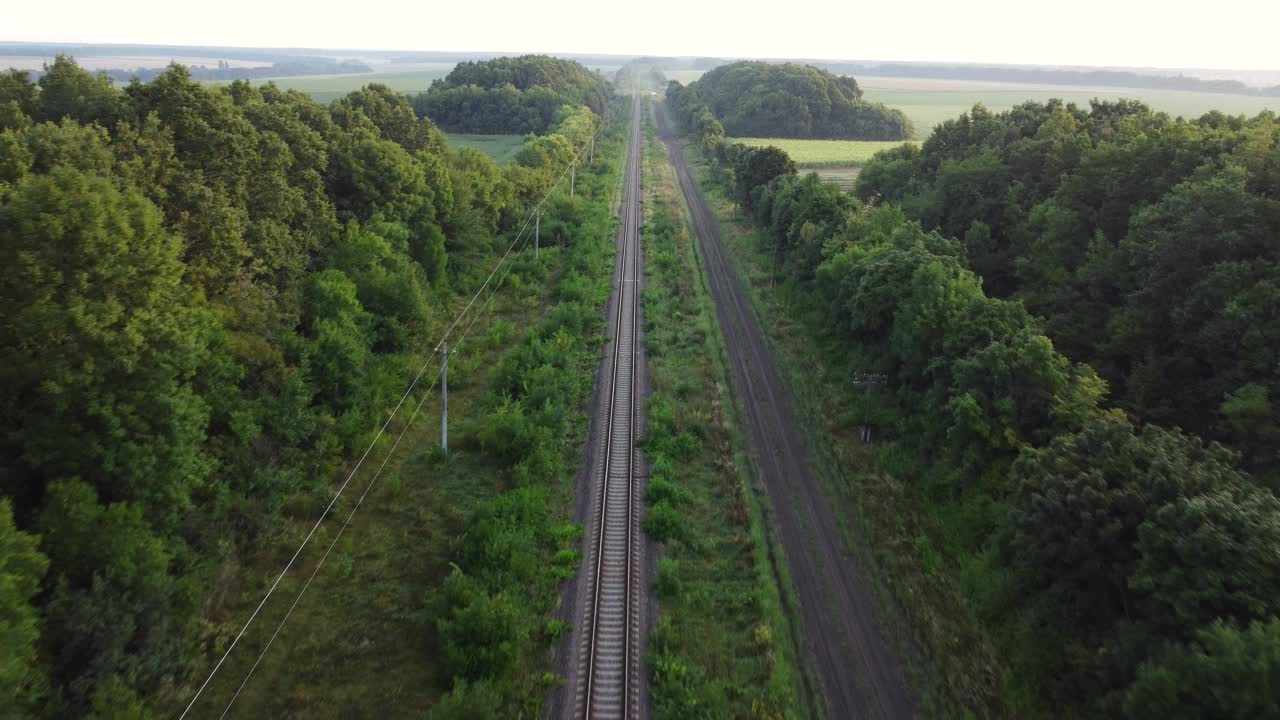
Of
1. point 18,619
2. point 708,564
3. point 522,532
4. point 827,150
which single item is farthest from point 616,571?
point 827,150

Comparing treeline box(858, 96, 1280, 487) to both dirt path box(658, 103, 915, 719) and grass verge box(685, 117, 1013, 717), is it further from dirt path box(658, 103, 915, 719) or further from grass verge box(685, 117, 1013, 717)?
dirt path box(658, 103, 915, 719)

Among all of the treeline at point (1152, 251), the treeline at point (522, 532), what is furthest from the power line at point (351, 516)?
the treeline at point (1152, 251)

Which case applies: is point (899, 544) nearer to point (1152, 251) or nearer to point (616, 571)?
point (616, 571)

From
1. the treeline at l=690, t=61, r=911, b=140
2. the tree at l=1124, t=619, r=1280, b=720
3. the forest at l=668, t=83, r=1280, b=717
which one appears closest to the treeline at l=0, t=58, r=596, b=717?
the forest at l=668, t=83, r=1280, b=717

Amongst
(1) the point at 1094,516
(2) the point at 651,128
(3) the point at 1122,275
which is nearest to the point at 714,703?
(1) the point at 1094,516

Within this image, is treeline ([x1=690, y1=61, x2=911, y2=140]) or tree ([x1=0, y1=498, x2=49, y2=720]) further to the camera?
treeline ([x1=690, y1=61, x2=911, y2=140])

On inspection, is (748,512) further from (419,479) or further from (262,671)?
(262,671)
